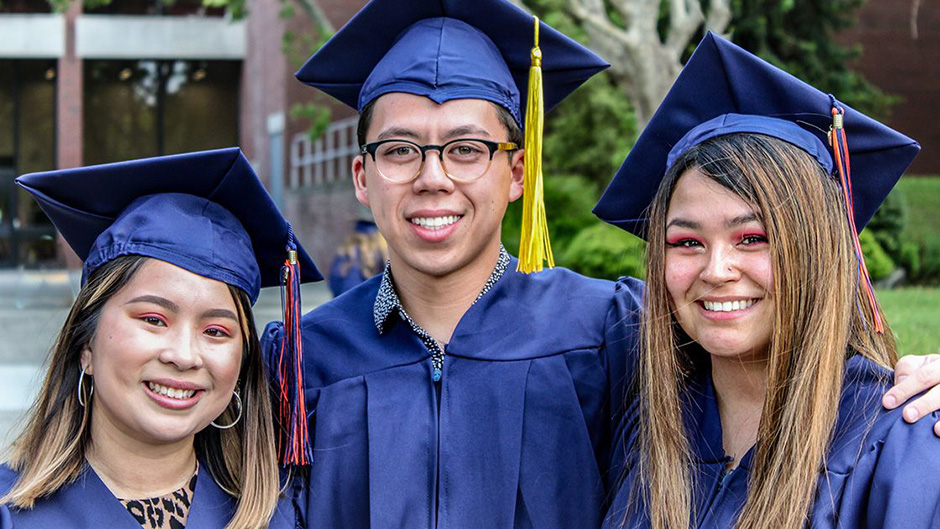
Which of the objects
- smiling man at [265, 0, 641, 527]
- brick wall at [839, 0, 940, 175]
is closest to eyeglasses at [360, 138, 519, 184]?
smiling man at [265, 0, 641, 527]

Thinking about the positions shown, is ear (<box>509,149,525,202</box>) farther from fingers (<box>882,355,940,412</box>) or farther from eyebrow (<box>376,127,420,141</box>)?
fingers (<box>882,355,940,412</box>)

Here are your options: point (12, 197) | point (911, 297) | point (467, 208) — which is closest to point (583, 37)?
point (911, 297)

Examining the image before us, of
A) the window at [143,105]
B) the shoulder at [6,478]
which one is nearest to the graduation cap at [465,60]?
the shoulder at [6,478]

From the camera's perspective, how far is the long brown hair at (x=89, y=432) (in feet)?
7.31

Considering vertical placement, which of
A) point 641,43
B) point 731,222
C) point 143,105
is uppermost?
point 143,105

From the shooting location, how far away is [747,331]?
2031 mm

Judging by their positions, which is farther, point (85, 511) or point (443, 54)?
point (443, 54)

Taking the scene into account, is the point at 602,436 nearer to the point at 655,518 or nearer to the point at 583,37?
the point at 655,518

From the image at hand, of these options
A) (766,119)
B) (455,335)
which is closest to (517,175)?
(455,335)

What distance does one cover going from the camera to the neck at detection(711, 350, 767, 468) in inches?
84.2

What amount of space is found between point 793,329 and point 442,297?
0.93 meters

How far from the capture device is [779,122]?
83.0 inches

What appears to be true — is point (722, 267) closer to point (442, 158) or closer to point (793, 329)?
point (793, 329)

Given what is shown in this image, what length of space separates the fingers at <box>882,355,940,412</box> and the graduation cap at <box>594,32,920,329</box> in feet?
0.48
